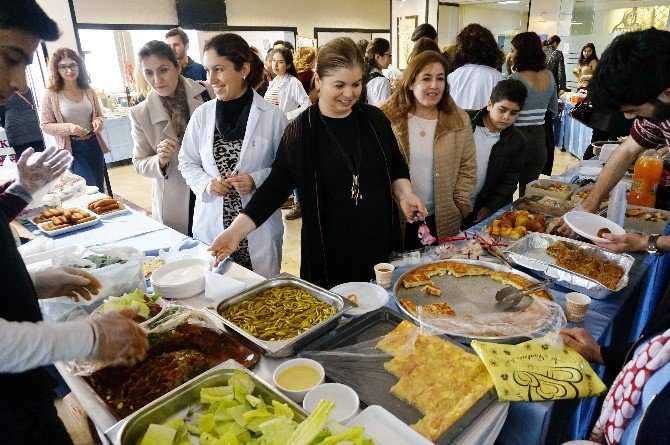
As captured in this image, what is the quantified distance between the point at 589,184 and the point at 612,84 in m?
1.62

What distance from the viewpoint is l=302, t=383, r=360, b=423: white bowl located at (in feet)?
3.43

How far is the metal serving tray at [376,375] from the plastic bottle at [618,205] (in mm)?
1535

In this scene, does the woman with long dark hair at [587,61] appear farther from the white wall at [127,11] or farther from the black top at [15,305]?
the black top at [15,305]

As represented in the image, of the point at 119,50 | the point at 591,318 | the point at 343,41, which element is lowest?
the point at 591,318

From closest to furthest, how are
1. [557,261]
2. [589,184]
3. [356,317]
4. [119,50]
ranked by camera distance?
[356,317], [557,261], [589,184], [119,50]

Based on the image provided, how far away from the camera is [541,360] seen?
123 cm

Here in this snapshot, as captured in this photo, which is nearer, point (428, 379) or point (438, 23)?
point (428, 379)

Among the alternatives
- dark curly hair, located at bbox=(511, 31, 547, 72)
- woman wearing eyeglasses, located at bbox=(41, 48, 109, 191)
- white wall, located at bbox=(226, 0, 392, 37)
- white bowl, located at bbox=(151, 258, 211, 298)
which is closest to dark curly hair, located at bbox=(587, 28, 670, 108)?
white bowl, located at bbox=(151, 258, 211, 298)

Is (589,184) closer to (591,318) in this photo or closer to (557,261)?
(557,261)

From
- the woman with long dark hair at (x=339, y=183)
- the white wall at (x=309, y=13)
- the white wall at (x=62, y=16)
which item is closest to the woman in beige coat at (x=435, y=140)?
the woman with long dark hair at (x=339, y=183)

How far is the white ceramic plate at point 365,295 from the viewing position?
1549mm

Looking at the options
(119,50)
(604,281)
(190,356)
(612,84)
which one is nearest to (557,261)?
(604,281)

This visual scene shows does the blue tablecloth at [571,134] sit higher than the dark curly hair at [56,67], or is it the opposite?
the dark curly hair at [56,67]

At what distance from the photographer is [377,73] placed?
4871 mm
